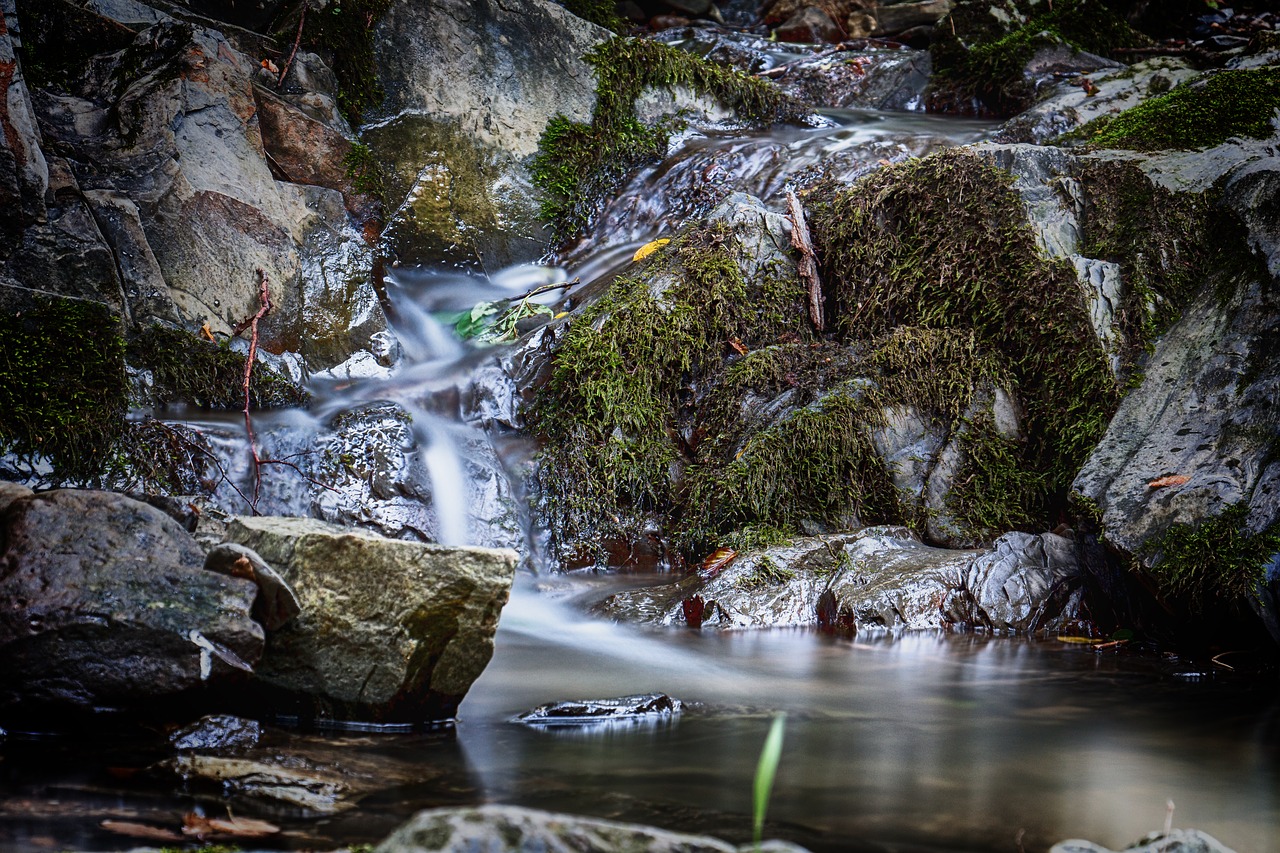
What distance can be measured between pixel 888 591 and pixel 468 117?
572cm

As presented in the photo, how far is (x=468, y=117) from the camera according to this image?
8320 mm

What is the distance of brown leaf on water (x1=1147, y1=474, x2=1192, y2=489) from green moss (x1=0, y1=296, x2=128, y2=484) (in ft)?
18.1

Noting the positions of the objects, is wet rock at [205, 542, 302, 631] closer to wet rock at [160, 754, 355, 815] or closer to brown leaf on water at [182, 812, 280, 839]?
wet rock at [160, 754, 355, 815]

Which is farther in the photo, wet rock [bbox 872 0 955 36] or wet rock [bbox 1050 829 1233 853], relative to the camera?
wet rock [bbox 872 0 955 36]

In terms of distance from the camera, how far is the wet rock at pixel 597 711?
3.16 metres

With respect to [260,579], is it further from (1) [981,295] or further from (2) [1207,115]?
(2) [1207,115]

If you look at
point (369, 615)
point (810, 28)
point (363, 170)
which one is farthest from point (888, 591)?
point (810, 28)

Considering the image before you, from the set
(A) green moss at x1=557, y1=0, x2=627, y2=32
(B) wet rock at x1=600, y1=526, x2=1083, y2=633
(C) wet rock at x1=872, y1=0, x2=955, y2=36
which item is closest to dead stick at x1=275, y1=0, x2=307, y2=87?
(A) green moss at x1=557, y1=0, x2=627, y2=32

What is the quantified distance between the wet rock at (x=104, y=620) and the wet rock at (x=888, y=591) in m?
2.57

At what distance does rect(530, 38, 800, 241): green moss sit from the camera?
27.6 feet

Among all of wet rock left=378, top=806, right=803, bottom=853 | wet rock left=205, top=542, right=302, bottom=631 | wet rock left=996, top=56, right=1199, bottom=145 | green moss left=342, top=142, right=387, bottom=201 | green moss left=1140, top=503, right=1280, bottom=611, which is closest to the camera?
wet rock left=378, top=806, right=803, bottom=853

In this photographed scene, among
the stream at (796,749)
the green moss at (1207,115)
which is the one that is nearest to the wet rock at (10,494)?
the stream at (796,749)

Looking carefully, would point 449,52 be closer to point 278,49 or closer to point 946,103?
point 278,49

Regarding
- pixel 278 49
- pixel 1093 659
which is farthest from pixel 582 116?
pixel 1093 659
